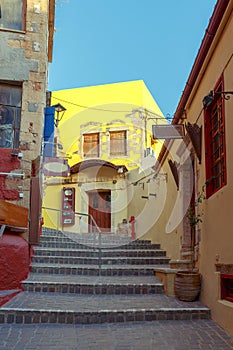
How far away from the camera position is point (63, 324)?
17.4 ft

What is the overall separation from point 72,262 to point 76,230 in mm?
7834

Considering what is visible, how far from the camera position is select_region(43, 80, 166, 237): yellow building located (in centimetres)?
1655

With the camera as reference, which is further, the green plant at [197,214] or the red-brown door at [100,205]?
the red-brown door at [100,205]

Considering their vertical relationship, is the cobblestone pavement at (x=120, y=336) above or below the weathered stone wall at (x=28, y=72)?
below

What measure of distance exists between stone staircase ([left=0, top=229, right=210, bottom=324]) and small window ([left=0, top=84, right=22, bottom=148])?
2.54m

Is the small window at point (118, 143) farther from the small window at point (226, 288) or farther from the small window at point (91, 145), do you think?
the small window at point (226, 288)

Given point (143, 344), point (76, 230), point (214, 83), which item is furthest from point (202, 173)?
point (76, 230)

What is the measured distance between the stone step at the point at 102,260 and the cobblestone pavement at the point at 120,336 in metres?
3.10

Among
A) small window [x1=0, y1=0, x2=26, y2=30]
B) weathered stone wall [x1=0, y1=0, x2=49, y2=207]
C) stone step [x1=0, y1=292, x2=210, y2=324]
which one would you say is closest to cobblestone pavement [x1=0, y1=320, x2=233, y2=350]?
stone step [x1=0, y1=292, x2=210, y2=324]

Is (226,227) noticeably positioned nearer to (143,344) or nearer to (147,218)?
(143,344)

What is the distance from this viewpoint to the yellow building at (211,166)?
16.1 feet

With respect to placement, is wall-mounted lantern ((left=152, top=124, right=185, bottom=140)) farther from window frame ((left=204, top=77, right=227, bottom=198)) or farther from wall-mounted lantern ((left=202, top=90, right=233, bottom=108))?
wall-mounted lantern ((left=202, top=90, right=233, bottom=108))

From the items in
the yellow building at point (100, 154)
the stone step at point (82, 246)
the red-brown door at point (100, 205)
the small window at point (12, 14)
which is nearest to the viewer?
the small window at point (12, 14)

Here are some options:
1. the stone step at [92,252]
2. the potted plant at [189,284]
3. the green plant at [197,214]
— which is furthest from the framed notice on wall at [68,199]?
the potted plant at [189,284]
